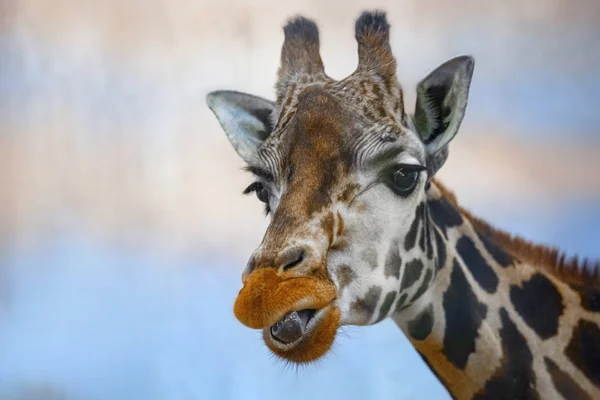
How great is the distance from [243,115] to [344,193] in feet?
1.42

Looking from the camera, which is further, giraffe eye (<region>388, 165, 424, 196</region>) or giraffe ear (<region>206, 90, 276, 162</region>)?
giraffe ear (<region>206, 90, 276, 162</region>)

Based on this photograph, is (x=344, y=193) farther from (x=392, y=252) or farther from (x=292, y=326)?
(x=292, y=326)

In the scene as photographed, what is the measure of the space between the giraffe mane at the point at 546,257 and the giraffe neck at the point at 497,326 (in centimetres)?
3

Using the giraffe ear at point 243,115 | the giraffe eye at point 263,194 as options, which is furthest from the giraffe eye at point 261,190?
the giraffe ear at point 243,115

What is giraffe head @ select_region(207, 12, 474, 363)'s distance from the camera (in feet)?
3.60

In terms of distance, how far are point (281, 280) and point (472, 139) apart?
1.14 meters

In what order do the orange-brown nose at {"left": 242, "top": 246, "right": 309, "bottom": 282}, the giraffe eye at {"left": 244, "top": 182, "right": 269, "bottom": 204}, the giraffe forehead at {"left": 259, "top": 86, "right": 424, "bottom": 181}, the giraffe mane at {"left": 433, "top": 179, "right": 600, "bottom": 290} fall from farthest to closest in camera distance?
the giraffe mane at {"left": 433, "top": 179, "right": 600, "bottom": 290}, the giraffe eye at {"left": 244, "top": 182, "right": 269, "bottom": 204}, the giraffe forehead at {"left": 259, "top": 86, "right": 424, "bottom": 181}, the orange-brown nose at {"left": 242, "top": 246, "right": 309, "bottom": 282}

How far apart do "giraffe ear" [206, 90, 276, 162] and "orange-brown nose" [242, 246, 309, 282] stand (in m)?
0.47

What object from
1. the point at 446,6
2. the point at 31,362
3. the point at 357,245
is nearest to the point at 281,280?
the point at 357,245

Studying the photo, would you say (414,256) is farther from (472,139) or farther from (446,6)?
(446,6)

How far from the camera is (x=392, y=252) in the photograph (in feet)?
4.10

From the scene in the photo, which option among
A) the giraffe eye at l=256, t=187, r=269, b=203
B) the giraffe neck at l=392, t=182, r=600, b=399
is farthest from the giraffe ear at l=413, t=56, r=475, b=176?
the giraffe eye at l=256, t=187, r=269, b=203

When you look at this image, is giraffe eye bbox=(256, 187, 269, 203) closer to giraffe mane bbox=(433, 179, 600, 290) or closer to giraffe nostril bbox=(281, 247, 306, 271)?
giraffe nostril bbox=(281, 247, 306, 271)

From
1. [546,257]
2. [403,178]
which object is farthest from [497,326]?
[403,178]
